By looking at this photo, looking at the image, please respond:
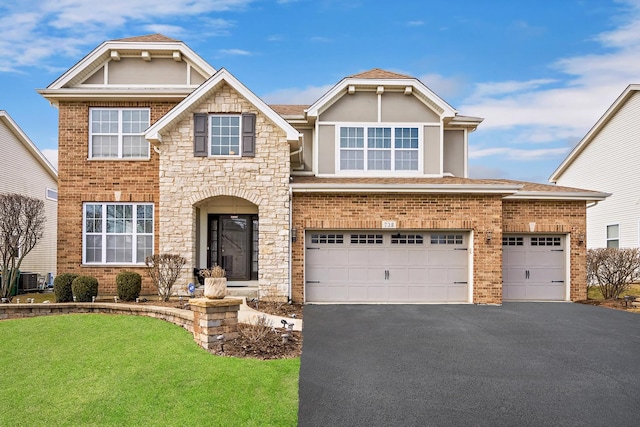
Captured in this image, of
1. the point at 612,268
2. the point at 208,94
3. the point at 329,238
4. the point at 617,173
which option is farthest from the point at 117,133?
the point at 617,173

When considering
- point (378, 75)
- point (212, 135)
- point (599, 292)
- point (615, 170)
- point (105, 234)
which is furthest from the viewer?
point (615, 170)

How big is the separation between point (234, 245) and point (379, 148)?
602 centimetres

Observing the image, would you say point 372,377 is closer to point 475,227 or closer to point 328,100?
point 475,227

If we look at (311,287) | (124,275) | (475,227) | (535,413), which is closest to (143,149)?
(124,275)

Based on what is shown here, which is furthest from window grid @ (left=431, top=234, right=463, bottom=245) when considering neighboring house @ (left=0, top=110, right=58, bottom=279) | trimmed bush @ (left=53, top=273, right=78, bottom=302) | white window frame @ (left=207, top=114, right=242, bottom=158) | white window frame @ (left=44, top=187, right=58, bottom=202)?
white window frame @ (left=44, top=187, right=58, bottom=202)

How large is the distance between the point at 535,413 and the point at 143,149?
532 inches

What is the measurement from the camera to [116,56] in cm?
1605

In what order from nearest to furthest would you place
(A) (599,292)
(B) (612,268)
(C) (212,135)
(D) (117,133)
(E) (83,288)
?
(E) (83,288)
(C) (212,135)
(D) (117,133)
(B) (612,268)
(A) (599,292)

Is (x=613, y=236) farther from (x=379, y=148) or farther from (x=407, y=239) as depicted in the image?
(x=407, y=239)

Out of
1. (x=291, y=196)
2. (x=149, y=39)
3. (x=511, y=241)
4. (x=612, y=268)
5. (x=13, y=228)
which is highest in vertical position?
(x=149, y=39)

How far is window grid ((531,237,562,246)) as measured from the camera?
15953 mm

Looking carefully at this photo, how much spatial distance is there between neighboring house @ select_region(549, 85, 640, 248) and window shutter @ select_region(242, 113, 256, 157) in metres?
17.4

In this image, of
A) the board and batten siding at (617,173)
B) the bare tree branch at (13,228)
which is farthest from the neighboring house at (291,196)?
the board and batten siding at (617,173)

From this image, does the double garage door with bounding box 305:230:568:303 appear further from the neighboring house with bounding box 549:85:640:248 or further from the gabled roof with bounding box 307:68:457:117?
the neighboring house with bounding box 549:85:640:248
